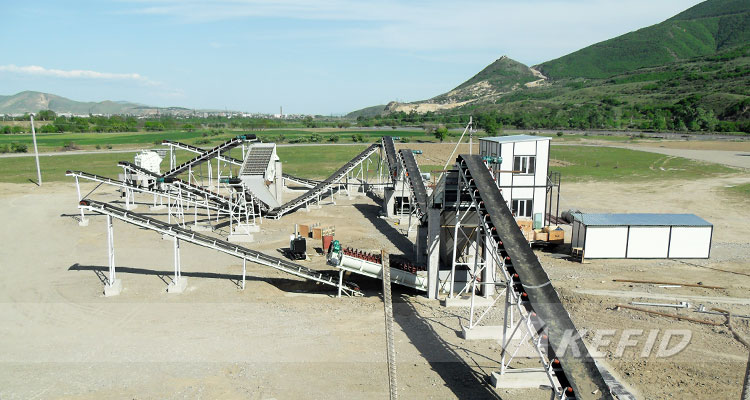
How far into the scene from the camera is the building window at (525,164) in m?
41.1

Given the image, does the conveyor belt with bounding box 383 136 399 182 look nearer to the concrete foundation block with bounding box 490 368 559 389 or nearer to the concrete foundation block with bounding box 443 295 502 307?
the concrete foundation block with bounding box 443 295 502 307

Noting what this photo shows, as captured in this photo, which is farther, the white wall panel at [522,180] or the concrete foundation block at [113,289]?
the white wall panel at [522,180]

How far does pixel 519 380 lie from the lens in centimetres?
1922

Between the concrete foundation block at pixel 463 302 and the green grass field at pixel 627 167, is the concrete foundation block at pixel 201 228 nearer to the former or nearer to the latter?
the concrete foundation block at pixel 463 302

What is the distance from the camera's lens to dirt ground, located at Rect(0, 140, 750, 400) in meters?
19.2

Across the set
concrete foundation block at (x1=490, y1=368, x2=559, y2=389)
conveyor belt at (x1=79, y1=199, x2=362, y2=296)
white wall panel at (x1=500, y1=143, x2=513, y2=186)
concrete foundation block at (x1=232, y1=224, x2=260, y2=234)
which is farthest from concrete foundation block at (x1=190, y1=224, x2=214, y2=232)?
concrete foundation block at (x1=490, y1=368, x2=559, y2=389)

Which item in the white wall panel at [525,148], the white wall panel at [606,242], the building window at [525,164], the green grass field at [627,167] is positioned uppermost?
the white wall panel at [525,148]

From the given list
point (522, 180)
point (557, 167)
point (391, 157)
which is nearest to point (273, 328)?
point (522, 180)

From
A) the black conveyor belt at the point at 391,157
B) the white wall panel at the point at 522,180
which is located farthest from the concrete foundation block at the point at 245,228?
the white wall panel at the point at 522,180

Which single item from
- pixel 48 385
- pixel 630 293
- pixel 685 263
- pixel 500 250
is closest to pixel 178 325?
pixel 48 385

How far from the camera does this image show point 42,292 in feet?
94.0

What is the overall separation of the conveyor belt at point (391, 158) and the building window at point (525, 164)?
506 inches

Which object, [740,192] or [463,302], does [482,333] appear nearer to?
[463,302]

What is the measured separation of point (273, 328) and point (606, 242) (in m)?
23.4
